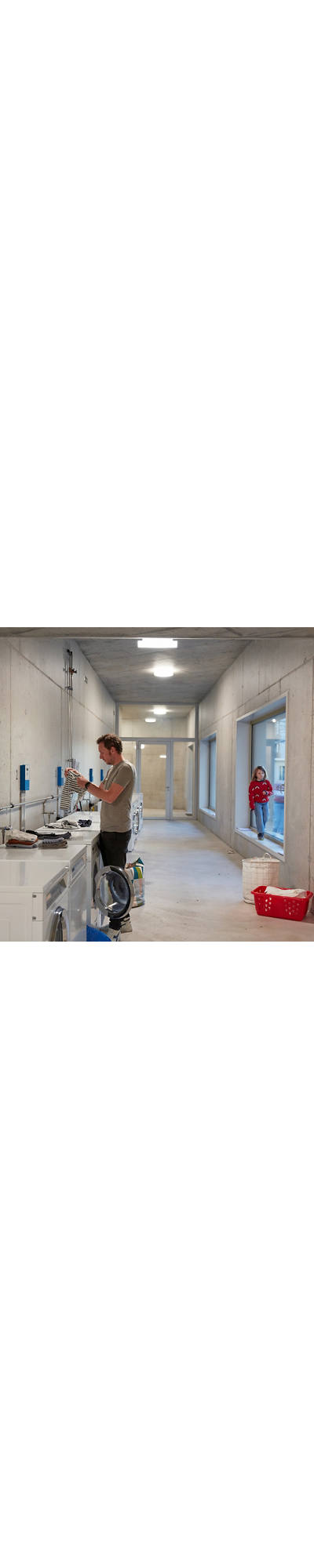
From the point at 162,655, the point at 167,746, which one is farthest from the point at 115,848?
the point at 162,655

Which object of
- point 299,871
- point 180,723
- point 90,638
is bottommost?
point 299,871

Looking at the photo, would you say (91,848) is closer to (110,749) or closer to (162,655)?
(110,749)

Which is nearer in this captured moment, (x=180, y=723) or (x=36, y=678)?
(x=36, y=678)

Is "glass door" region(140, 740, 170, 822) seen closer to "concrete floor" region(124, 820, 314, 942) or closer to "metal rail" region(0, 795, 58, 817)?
"concrete floor" region(124, 820, 314, 942)

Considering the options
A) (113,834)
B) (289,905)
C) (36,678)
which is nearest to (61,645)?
(36,678)

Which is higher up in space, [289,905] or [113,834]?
[113,834]

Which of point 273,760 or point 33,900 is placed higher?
point 273,760

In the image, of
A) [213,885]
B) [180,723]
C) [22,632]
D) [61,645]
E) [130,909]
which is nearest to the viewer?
[22,632]

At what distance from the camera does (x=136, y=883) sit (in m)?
4.28

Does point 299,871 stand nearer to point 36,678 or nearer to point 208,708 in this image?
point 208,708

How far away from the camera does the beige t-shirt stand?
429 cm

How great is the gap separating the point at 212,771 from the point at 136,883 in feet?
3.09

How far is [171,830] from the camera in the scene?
4.78 meters

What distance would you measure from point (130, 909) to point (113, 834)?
444mm
